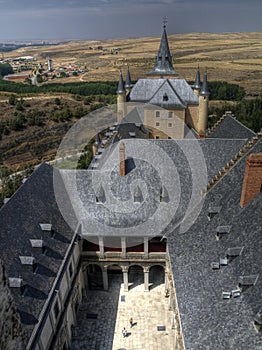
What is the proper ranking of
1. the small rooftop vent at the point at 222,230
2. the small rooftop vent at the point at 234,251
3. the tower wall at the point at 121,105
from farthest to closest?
the tower wall at the point at 121,105
the small rooftop vent at the point at 222,230
the small rooftop vent at the point at 234,251

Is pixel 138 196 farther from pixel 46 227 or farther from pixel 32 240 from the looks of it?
pixel 32 240

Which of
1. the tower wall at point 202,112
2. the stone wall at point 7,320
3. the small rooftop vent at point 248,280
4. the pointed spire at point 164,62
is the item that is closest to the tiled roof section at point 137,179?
the small rooftop vent at point 248,280

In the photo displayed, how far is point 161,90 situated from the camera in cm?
5175

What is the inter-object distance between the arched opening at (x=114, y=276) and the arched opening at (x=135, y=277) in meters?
1.17

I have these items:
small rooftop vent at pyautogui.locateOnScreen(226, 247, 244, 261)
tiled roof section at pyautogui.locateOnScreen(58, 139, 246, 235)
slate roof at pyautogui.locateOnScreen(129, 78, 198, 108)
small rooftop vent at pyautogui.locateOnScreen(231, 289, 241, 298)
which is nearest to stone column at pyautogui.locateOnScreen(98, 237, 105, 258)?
tiled roof section at pyautogui.locateOnScreen(58, 139, 246, 235)

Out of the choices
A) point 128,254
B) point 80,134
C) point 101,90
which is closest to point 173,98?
point 128,254

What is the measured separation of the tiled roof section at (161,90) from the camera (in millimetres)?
51250

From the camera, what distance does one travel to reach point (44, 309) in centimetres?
2314

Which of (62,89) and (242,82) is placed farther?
(242,82)

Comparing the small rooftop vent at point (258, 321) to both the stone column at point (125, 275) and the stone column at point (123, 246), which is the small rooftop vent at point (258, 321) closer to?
the stone column at point (123, 246)

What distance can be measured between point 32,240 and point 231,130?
30.9 metres

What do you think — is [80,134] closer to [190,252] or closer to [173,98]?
[173,98]

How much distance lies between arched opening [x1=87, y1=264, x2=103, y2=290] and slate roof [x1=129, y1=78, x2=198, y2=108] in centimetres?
2764

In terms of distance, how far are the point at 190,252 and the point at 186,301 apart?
197 inches
